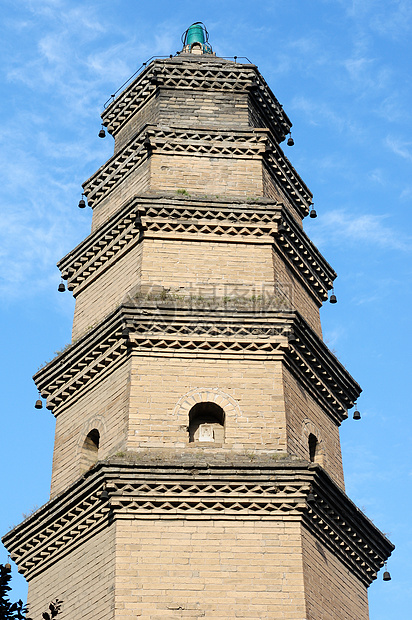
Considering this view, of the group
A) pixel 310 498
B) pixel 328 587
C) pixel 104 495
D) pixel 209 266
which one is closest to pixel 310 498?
pixel 310 498

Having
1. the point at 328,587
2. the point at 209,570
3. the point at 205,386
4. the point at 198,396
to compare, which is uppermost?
the point at 205,386

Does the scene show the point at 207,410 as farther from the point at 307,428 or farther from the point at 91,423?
the point at 91,423

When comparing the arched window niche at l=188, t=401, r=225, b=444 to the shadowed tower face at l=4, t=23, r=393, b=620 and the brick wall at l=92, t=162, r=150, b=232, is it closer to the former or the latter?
the shadowed tower face at l=4, t=23, r=393, b=620

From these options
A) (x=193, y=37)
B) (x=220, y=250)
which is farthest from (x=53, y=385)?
(x=193, y=37)

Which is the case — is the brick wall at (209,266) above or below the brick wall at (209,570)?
above

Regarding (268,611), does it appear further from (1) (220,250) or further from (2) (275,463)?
(1) (220,250)

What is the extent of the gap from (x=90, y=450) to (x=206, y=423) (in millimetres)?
1863

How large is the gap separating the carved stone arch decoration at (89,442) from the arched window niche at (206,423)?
1317 mm

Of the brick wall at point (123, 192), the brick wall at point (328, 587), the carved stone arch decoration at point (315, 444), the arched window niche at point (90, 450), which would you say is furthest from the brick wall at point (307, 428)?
the brick wall at point (123, 192)

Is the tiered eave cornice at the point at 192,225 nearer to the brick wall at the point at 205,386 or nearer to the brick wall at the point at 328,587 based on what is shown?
the brick wall at the point at 205,386

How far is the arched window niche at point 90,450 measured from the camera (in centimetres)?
1697

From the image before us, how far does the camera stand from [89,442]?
677 inches

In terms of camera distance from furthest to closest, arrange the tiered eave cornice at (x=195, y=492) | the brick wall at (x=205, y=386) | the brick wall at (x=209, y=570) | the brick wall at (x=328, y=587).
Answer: the brick wall at (x=205, y=386) → the tiered eave cornice at (x=195, y=492) → the brick wall at (x=328, y=587) → the brick wall at (x=209, y=570)

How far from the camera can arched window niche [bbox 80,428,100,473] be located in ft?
55.7
